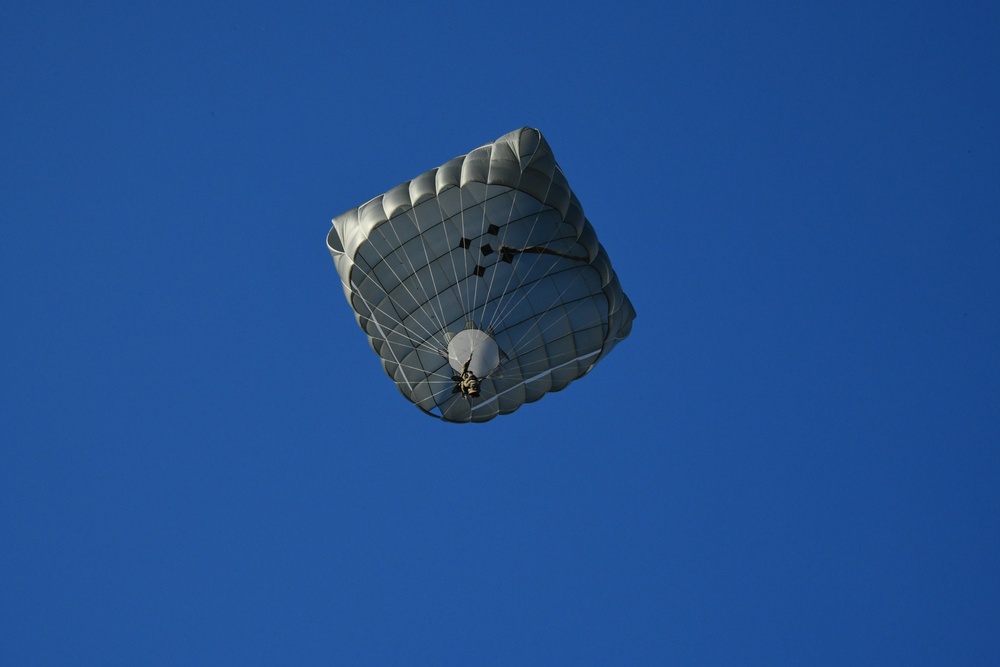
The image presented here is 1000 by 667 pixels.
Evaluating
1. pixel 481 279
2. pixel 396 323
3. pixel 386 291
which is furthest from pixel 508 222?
pixel 396 323

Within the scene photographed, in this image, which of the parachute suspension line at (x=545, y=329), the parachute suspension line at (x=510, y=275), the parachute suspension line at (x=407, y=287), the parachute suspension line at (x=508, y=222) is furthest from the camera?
the parachute suspension line at (x=545, y=329)

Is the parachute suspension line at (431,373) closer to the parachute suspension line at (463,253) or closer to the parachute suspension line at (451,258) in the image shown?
the parachute suspension line at (451,258)

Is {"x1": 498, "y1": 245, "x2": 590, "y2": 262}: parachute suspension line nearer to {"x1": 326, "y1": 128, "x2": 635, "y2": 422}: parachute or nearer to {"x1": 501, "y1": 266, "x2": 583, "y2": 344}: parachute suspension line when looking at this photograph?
{"x1": 326, "y1": 128, "x2": 635, "y2": 422}: parachute

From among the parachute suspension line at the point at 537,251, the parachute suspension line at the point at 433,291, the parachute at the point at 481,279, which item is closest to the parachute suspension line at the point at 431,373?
the parachute at the point at 481,279

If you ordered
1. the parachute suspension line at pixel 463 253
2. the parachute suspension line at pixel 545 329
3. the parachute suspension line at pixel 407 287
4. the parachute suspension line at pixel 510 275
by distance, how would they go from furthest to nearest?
the parachute suspension line at pixel 545 329 → the parachute suspension line at pixel 407 287 → the parachute suspension line at pixel 463 253 → the parachute suspension line at pixel 510 275

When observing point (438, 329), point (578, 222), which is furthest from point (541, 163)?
point (438, 329)

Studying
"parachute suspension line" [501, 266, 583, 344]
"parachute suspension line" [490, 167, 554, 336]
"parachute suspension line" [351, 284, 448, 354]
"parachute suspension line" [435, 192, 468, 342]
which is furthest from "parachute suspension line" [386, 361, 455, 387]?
"parachute suspension line" [501, 266, 583, 344]
